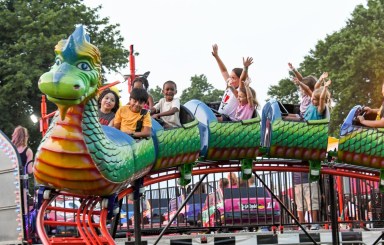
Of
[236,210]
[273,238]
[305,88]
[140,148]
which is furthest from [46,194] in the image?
[236,210]

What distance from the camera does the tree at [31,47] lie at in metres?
29.9

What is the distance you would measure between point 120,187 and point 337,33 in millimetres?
34868

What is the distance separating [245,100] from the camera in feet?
28.7

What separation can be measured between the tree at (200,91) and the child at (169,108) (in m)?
52.0

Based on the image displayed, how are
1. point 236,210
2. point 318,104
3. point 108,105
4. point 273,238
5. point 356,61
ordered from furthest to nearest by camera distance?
point 356,61 < point 236,210 < point 273,238 < point 318,104 < point 108,105

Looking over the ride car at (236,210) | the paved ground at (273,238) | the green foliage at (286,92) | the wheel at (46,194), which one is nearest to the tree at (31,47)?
the green foliage at (286,92)

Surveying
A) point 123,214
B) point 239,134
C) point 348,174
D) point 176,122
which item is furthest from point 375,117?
point 123,214

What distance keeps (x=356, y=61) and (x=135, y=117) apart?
29.1m

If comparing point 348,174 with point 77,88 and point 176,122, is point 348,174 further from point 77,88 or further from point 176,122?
point 77,88

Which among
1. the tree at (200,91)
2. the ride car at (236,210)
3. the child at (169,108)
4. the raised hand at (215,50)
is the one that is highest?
the tree at (200,91)

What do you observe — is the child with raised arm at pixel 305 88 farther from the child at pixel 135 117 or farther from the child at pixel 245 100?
the child at pixel 135 117

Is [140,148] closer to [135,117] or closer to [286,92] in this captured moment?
[135,117]

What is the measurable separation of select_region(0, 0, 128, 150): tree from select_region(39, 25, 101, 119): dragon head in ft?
77.8

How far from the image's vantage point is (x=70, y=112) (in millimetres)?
6043
